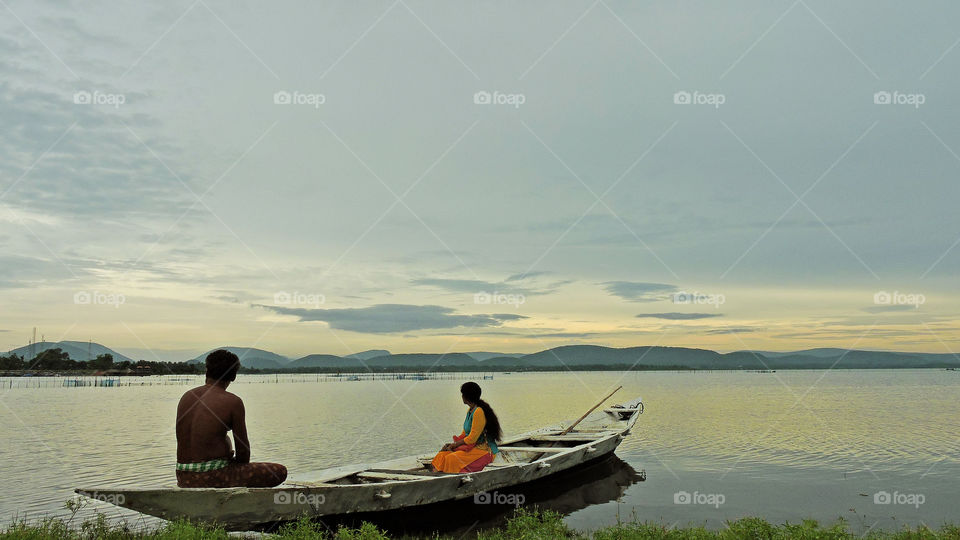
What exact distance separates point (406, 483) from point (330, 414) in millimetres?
30224

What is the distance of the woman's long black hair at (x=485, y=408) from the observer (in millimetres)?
9586

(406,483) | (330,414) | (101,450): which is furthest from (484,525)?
(330,414)

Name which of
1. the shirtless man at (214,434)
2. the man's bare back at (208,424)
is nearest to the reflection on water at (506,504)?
the shirtless man at (214,434)

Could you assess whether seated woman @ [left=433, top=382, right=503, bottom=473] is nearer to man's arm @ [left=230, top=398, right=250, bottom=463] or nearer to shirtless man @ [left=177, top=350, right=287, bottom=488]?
shirtless man @ [left=177, top=350, right=287, bottom=488]

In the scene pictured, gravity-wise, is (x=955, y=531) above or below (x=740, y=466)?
above

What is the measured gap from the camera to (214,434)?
681 cm

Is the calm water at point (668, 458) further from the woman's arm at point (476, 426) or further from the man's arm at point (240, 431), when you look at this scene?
the man's arm at point (240, 431)

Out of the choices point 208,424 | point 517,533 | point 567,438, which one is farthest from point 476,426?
point 567,438

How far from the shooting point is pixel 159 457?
63.8ft

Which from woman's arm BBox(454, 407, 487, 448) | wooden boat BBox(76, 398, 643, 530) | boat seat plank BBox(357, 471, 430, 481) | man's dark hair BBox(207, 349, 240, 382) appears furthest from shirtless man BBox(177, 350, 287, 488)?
woman's arm BBox(454, 407, 487, 448)

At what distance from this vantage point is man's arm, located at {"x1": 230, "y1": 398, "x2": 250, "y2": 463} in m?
6.62

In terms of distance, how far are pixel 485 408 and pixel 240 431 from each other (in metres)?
4.09

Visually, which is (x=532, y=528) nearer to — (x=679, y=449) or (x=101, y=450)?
(x=679, y=449)

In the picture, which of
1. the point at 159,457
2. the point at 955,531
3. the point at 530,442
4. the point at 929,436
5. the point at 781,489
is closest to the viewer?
the point at 955,531
